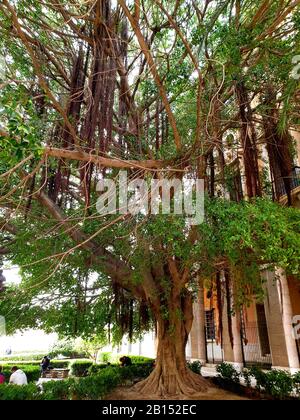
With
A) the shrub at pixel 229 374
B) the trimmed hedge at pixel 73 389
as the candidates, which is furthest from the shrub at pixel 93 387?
the shrub at pixel 229 374

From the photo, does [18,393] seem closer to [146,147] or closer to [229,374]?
[146,147]

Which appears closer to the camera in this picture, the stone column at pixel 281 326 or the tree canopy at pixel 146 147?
the tree canopy at pixel 146 147

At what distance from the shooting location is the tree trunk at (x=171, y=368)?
7020 mm

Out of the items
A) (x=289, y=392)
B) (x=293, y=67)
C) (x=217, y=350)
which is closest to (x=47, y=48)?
(x=293, y=67)

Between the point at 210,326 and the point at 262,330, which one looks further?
the point at 210,326

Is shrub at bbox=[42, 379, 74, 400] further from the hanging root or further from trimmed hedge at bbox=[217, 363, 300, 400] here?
trimmed hedge at bbox=[217, 363, 300, 400]

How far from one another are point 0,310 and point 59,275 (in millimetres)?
1612

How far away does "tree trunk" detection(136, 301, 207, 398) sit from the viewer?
7.02 m

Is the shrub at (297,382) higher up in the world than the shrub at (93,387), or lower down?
higher up

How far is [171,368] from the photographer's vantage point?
7.25m

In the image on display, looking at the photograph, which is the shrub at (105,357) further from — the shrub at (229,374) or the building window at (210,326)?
the shrub at (229,374)

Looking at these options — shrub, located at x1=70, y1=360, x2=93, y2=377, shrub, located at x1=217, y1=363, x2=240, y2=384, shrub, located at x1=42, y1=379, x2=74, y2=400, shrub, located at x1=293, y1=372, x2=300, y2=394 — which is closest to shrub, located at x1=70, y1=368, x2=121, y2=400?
shrub, located at x1=42, y1=379, x2=74, y2=400

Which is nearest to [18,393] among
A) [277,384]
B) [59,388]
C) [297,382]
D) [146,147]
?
[59,388]

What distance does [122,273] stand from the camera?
7.00m
